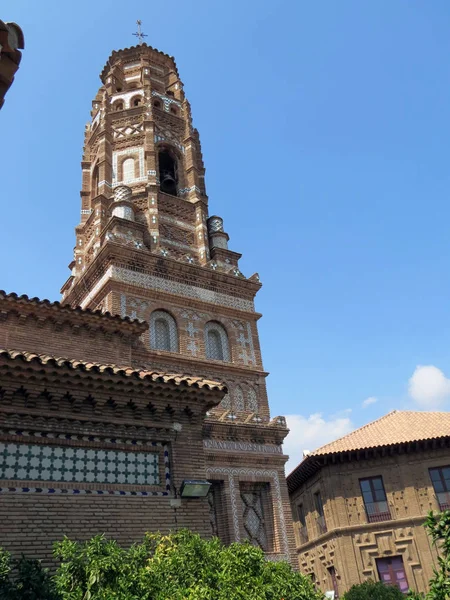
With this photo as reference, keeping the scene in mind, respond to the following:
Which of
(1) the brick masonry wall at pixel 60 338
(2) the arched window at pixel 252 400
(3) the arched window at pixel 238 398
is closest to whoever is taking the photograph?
(1) the brick masonry wall at pixel 60 338

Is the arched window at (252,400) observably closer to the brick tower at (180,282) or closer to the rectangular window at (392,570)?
the brick tower at (180,282)

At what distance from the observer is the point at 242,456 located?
18.3 meters

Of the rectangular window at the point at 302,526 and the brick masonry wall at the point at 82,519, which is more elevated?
the rectangular window at the point at 302,526

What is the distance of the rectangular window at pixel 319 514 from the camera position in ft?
83.7

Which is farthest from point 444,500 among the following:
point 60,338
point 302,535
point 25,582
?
point 25,582

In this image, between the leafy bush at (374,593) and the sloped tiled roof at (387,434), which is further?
the sloped tiled roof at (387,434)

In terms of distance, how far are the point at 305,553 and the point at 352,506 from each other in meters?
5.36

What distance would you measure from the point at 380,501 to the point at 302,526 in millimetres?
6099

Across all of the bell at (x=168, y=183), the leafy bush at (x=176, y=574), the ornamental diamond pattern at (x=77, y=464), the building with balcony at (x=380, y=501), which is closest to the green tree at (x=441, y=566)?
the leafy bush at (x=176, y=574)

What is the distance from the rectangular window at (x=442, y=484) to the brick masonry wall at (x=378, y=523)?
0.25 meters

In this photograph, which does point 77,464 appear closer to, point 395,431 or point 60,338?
point 60,338

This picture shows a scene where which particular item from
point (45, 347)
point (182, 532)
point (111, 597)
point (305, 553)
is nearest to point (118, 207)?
point (45, 347)

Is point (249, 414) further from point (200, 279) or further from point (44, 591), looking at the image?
point (44, 591)

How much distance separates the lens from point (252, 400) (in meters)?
20.2
